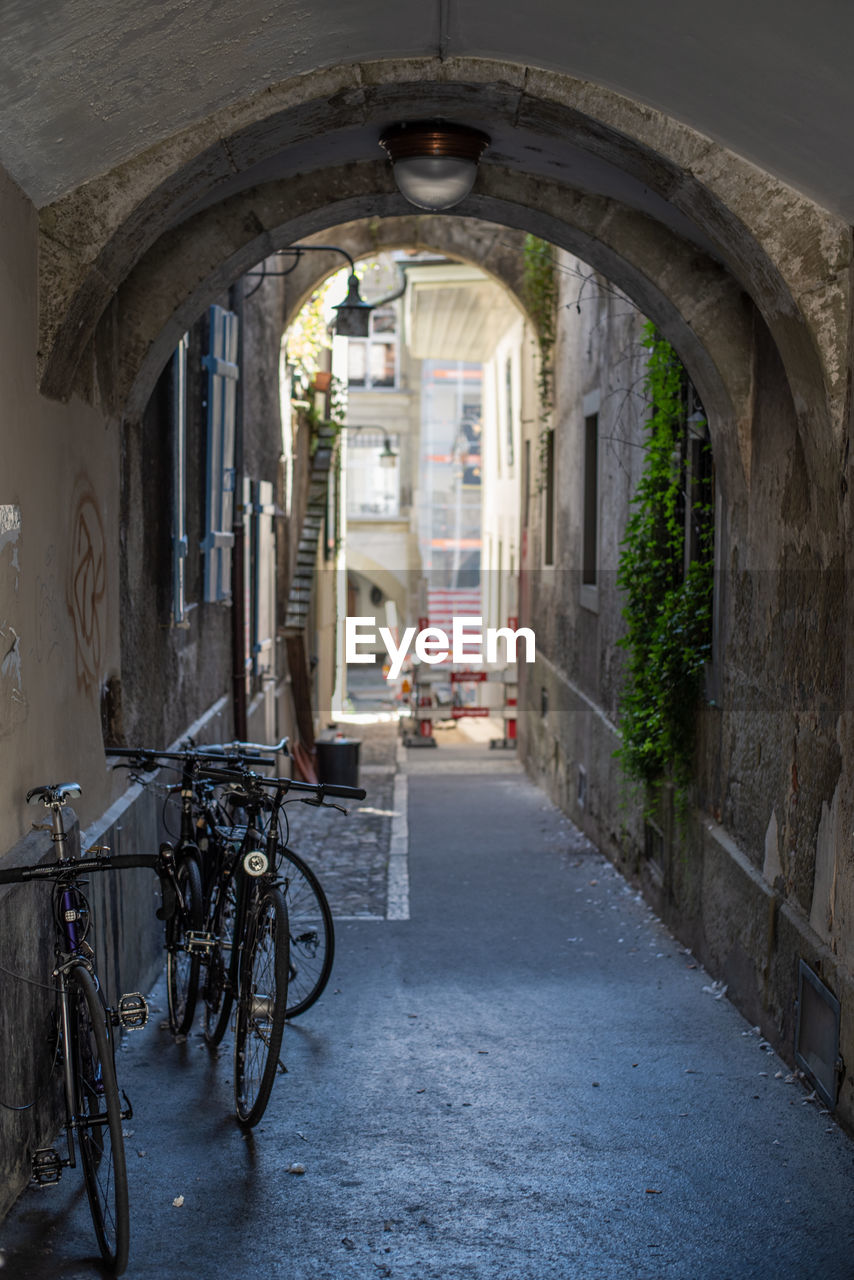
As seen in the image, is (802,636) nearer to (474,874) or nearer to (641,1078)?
(641,1078)

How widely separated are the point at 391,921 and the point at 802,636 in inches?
147

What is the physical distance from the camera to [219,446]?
8.91m

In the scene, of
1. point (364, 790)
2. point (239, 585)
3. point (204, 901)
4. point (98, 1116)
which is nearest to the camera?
point (98, 1116)

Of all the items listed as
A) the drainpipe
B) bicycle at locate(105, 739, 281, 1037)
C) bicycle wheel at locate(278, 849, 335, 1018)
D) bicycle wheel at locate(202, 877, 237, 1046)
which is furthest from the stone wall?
the drainpipe

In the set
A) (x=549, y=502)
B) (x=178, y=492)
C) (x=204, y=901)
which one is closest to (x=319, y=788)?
(x=204, y=901)

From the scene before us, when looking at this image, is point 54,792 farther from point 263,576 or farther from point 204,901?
point 263,576

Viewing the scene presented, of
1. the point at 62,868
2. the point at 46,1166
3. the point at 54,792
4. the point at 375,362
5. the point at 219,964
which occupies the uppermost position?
the point at 375,362

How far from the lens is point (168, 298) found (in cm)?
624

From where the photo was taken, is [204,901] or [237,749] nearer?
[204,901]

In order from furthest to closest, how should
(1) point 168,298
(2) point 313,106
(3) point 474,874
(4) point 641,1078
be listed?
1. (3) point 474,874
2. (1) point 168,298
3. (4) point 641,1078
4. (2) point 313,106

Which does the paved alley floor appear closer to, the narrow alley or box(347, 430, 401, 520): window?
the narrow alley

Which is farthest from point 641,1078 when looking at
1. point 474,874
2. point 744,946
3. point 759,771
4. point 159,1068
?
point 474,874

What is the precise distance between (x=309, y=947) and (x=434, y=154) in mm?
3277

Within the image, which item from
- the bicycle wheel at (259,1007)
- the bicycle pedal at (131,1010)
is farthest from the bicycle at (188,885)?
the bicycle pedal at (131,1010)
